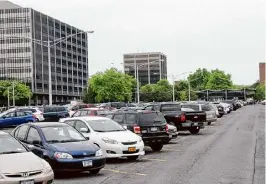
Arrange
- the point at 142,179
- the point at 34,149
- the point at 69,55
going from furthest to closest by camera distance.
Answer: the point at 69,55, the point at 34,149, the point at 142,179

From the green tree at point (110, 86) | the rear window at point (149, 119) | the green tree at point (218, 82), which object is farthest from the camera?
the green tree at point (218, 82)

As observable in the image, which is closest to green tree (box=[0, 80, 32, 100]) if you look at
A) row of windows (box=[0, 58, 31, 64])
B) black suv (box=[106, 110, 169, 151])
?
row of windows (box=[0, 58, 31, 64])

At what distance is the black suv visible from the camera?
1752 cm

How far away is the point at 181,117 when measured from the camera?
25781mm

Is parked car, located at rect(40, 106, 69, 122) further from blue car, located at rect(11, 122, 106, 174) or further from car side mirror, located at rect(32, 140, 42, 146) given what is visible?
car side mirror, located at rect(32, 140, 42, 146)

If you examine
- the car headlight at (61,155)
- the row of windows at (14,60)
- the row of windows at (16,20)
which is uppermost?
the row of windows at (16,20)

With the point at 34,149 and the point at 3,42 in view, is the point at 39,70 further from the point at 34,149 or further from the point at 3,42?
the point at 34,149

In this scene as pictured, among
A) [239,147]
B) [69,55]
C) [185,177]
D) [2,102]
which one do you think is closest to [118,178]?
[185,177]

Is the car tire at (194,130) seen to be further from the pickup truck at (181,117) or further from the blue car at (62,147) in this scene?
the blue car at (62,147)

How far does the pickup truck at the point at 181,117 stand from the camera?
2577 cm

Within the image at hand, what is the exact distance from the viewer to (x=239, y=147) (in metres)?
19.2

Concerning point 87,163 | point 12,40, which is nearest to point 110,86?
point 12,40

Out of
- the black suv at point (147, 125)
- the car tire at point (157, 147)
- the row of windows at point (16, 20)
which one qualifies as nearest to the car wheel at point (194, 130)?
the car tire at point (157, 147)

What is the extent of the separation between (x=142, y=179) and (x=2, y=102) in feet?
407
